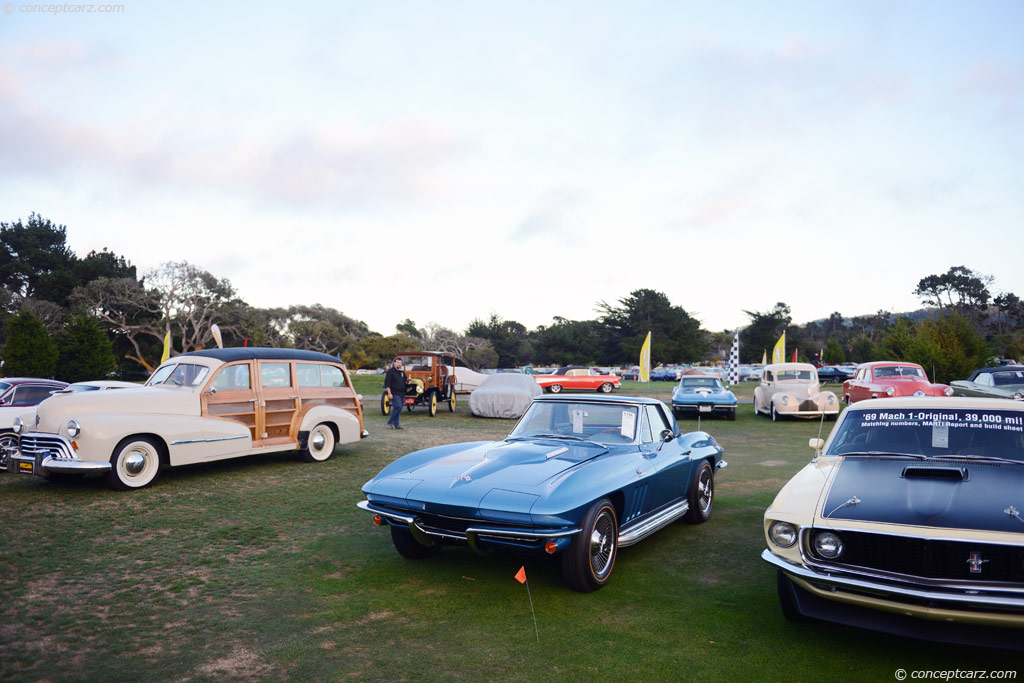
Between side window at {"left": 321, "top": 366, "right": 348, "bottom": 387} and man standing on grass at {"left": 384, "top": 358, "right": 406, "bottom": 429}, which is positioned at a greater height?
side window at {"left": 321, "top": 366, "right": 348, "bottom": 387}

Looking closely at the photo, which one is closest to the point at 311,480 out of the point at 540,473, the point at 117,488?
the point at 117,488

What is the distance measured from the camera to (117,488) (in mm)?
7848

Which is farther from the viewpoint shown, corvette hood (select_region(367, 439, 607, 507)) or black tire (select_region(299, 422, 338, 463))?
black tire (select_region(299, 422, 338, 463))

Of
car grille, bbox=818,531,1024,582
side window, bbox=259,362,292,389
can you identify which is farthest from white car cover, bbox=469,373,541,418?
car grille, bbox=818,531,1024,582

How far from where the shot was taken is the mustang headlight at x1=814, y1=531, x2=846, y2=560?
11.8 ft

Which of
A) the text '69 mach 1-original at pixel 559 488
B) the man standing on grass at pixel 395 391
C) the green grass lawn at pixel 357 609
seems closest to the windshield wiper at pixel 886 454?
the green grass lawn at pixel 357 609

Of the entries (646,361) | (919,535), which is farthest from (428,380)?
(646,361)

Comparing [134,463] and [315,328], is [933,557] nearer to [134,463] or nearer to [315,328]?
[134,463]

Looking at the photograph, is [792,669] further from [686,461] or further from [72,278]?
[72,278]

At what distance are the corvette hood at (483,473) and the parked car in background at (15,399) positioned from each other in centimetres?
801

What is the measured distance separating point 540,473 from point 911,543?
2.37 metres

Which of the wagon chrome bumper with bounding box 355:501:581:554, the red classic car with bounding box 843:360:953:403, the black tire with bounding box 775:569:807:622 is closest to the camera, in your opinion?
the black tire with bounding box 775:569:807:622

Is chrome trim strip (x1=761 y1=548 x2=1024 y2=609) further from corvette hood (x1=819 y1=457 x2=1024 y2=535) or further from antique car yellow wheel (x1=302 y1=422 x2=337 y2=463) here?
→ antique car yellow wheel (x1=302 y1=422 x2=337 y2=463)

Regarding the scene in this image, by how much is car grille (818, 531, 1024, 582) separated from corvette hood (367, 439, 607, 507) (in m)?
1.99
